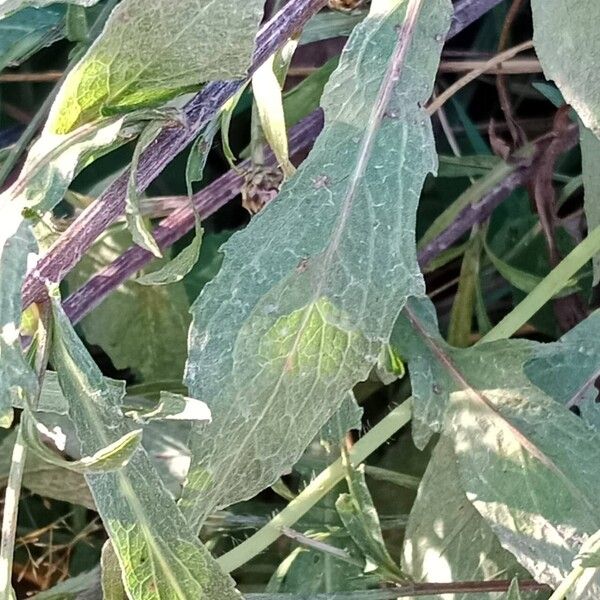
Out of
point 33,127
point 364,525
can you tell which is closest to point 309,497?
point 364,525

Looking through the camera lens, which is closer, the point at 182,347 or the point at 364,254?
the point at 364,254

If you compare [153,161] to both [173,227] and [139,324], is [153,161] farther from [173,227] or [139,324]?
[139,324]

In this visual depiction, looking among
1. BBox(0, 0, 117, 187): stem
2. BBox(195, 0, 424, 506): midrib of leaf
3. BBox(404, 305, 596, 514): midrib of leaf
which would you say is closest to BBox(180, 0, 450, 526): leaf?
BBox(195, 0, 424, 506): midrib of leaf

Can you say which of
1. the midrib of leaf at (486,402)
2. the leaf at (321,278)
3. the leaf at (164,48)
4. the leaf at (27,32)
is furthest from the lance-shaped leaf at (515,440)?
the leaf at (27,32)

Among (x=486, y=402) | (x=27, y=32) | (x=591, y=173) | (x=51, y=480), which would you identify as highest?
(x=27, y=32)

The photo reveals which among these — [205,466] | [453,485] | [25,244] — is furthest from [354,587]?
[25,244]

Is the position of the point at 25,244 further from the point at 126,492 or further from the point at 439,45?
the point at 439,45
